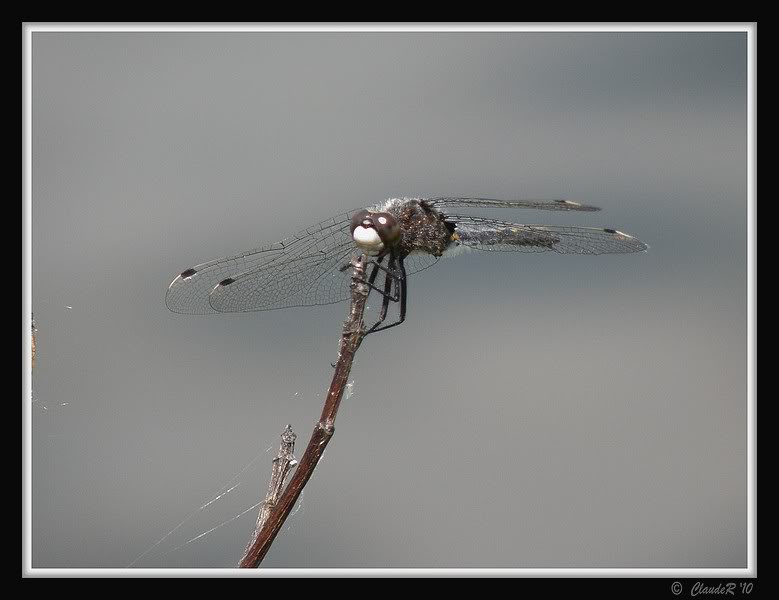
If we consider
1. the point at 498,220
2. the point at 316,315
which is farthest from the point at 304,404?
the point at 498,220

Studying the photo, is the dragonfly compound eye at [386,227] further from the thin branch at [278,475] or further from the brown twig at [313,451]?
the thin branch at [278,475]

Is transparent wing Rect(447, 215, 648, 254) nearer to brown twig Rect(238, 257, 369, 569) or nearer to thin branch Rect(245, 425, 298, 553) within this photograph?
brown twig Rect(238, 257, 369, 569)

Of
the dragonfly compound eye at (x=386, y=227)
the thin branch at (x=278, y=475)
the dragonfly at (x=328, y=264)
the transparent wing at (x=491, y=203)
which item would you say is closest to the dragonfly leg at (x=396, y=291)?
the dragonfly at (x=328, y=264)

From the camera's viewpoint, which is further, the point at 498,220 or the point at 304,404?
the point at 304,404

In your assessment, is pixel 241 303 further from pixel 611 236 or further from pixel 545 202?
pixel 611 236

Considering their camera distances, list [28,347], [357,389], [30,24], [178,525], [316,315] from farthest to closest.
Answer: [316,315]
[357,389]
[178,525]
[30,24]
[28,347]

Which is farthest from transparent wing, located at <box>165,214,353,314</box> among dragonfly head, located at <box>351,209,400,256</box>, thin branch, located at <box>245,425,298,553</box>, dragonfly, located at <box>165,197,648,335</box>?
thin branch, located at <box>245,425,298,553</box>

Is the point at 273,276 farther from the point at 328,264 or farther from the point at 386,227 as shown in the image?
the point at 386,227

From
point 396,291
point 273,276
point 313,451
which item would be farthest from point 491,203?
point 313,451
